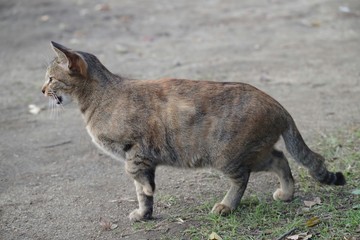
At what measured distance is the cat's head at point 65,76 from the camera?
504 cm

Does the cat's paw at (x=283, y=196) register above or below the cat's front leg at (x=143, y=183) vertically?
below

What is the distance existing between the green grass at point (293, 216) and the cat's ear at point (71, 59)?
1.42 meters

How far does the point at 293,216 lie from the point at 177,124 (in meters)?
1.24

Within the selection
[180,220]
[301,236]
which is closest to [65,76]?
[180,220]

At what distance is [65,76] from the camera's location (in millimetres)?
5082

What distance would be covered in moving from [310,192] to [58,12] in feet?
30.4

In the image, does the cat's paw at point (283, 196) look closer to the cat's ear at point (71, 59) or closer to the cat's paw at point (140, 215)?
the cat's paw at point (140, 215)

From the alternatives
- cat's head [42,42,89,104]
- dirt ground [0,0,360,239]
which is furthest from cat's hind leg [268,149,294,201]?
cat's head [42,42,89,104]

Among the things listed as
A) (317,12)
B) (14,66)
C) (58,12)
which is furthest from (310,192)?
(58,12)

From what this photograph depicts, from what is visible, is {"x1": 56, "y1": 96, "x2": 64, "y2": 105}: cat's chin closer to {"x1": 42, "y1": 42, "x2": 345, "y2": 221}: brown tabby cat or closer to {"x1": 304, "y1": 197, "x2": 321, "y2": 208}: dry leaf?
{"x1": 42, "y1": 42, "x2": 345, "y2": 221}: brown tabby cat

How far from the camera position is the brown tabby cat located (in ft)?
15.9

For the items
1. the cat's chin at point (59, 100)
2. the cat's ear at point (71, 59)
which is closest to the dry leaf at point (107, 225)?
the cat's chin at point (59, 100)

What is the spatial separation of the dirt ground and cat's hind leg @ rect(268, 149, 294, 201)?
1.03ft

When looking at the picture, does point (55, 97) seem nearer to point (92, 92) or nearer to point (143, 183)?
point (92, 92)
